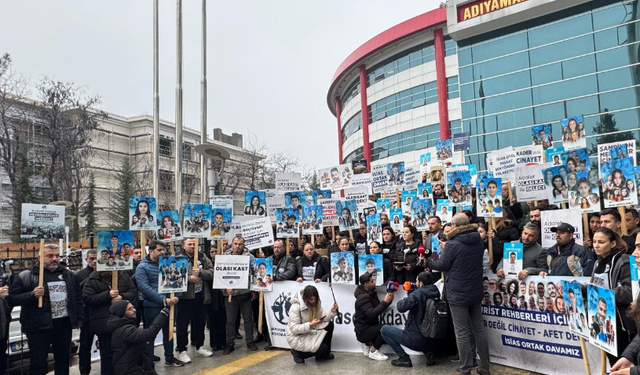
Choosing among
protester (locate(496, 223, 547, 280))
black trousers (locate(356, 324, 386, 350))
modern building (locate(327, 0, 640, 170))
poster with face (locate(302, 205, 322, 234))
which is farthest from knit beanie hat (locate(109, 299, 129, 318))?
modern building (locate(327, 0, 640, 170))

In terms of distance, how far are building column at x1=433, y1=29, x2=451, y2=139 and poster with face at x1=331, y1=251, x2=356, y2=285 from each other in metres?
30.3

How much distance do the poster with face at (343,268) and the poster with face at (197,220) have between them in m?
2.34

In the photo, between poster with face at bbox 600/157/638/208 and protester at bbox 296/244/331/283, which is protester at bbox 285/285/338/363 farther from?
poster with face at bbox 600/157/638/208

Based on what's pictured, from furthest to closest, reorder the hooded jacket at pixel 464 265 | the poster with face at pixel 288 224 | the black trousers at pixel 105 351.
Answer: the poster with face at pixel 288 224
the black trousers at pixel 105 351
the hooded jacket at pixel 464 265

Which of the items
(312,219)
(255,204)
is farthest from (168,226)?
(312,219)

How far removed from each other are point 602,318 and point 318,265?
4.95 metres

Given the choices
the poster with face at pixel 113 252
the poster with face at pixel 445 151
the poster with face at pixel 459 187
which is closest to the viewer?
the poster with face at pixel 113 252

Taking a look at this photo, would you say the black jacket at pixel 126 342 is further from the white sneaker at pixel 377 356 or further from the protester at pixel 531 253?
the protester at pixel 531 253

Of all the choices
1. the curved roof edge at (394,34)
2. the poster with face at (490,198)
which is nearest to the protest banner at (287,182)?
the poster with face at (490,198)

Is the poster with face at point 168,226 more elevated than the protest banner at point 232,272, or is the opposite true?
the poster with face at point 168,226

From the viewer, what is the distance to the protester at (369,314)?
7.27 m

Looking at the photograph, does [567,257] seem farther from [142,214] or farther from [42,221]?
[42,221]

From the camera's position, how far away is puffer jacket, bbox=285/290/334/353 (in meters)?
7.28

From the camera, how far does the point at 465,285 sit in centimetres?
604
